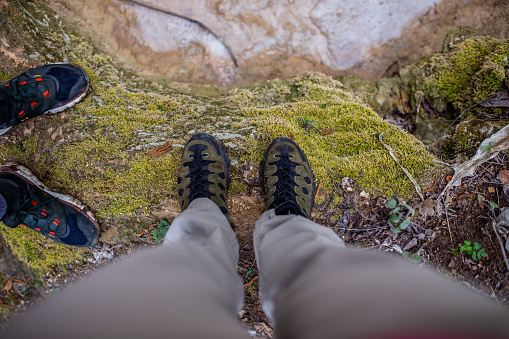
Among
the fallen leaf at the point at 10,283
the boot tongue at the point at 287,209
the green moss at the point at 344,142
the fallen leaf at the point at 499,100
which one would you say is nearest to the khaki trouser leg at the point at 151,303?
the boot tongue at the point at 287,209

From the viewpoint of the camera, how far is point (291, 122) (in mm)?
2680

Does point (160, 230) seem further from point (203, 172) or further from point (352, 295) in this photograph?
point (352, 295)

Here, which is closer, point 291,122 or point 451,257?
point 451,257

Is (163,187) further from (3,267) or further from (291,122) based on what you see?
(3,267)

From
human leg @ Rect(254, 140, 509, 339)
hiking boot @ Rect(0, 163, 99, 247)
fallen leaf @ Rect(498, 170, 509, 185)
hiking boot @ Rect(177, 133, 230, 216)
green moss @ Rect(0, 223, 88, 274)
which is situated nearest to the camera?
human leg @ Rect(254, 140, 509, 339)

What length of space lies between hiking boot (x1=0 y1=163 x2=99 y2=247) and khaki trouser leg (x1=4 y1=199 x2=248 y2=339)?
4.72 feet

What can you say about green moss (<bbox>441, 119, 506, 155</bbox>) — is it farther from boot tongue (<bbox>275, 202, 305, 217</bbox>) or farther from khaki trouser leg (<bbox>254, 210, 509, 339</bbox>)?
khaki trouser leg (<bbox>254, 210, 509, 339</bbox>)

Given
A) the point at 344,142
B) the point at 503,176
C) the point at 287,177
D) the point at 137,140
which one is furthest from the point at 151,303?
the point at 503,176

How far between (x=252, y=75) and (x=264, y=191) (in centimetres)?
202

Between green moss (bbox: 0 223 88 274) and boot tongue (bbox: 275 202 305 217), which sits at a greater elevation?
boot tongue (bbox: 275 202 305 217)

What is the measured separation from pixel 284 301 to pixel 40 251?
2.69 m

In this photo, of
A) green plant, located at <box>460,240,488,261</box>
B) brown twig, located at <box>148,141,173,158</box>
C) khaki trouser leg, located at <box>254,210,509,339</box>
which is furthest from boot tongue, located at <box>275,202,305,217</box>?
green plant, located at <box>460,240,488,261</box>

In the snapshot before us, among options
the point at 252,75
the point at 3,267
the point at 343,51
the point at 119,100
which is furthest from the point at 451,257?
the point at 3,267

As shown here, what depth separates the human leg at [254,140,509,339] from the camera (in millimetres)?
952
